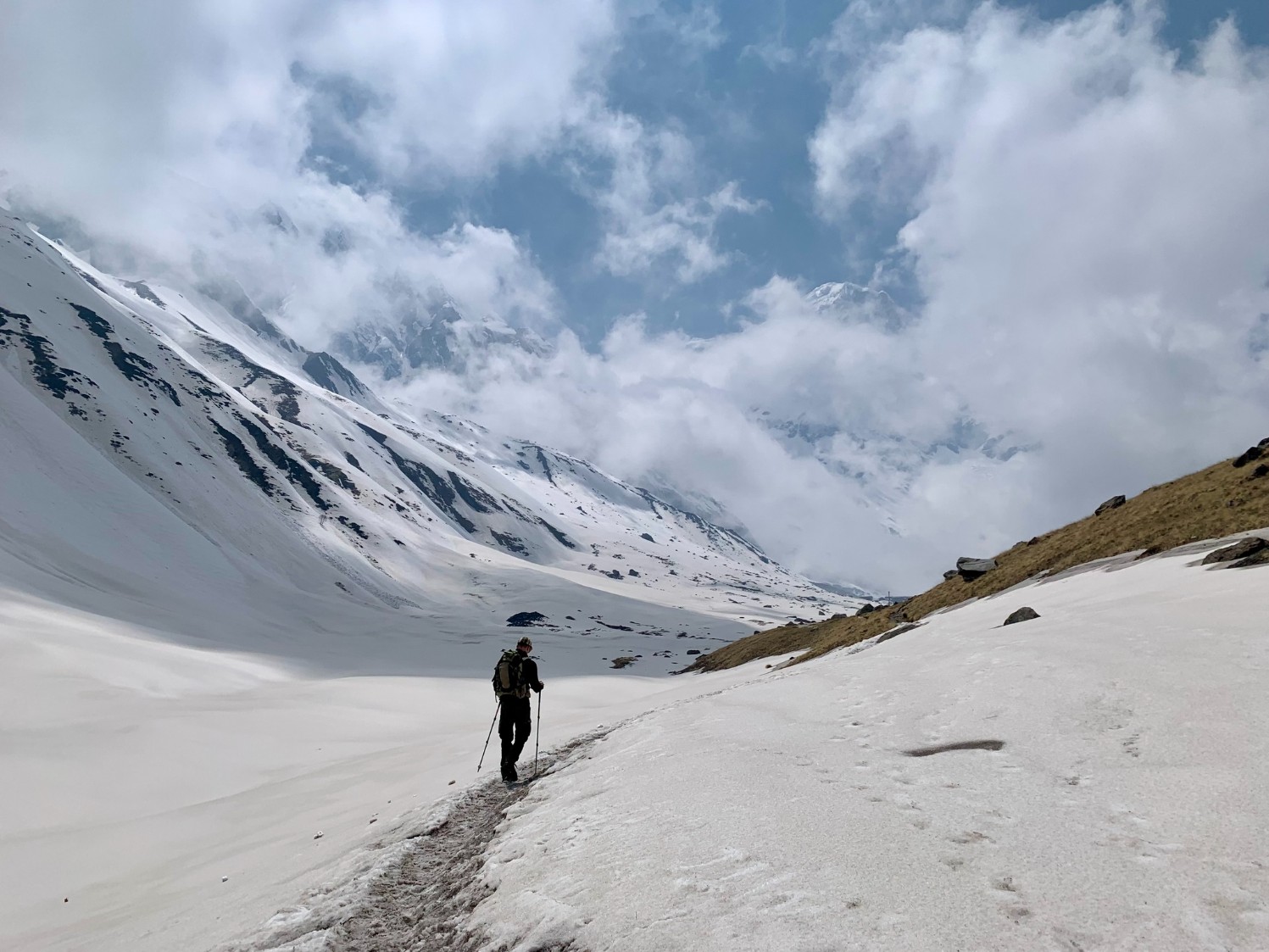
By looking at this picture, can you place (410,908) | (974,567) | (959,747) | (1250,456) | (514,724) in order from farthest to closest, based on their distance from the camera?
(974,567) < (1250,456) < (514,724) < (959,747) < (410,908)

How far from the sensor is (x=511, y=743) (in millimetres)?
11906

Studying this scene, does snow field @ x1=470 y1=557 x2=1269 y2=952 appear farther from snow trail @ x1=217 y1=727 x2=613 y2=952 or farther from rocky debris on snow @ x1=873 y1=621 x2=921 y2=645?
rocky debris on snow @ x1=873 y1=621 x2=921 y2=645

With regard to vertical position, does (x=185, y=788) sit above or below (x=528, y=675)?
below

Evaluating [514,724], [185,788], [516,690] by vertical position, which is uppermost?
[516,690]

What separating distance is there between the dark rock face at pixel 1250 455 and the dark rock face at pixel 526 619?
428 feet

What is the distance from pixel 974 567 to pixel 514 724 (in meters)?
28.2

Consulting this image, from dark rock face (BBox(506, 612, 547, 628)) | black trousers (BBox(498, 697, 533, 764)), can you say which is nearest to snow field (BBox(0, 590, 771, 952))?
black trousers (BBox(498, 697, 533, 764))

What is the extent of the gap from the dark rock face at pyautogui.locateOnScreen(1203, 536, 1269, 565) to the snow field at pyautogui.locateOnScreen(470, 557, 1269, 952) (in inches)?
226

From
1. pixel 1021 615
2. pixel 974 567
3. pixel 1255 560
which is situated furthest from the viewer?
pixel 974 567

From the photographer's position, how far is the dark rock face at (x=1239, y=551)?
15516 millimetres

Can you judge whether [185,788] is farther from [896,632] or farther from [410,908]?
[896,632]

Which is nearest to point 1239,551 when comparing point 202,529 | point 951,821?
point 951,821

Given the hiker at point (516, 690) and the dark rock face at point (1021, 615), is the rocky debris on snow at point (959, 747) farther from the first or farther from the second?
the dark rock face at point (1021, 615)

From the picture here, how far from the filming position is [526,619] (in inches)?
6112
